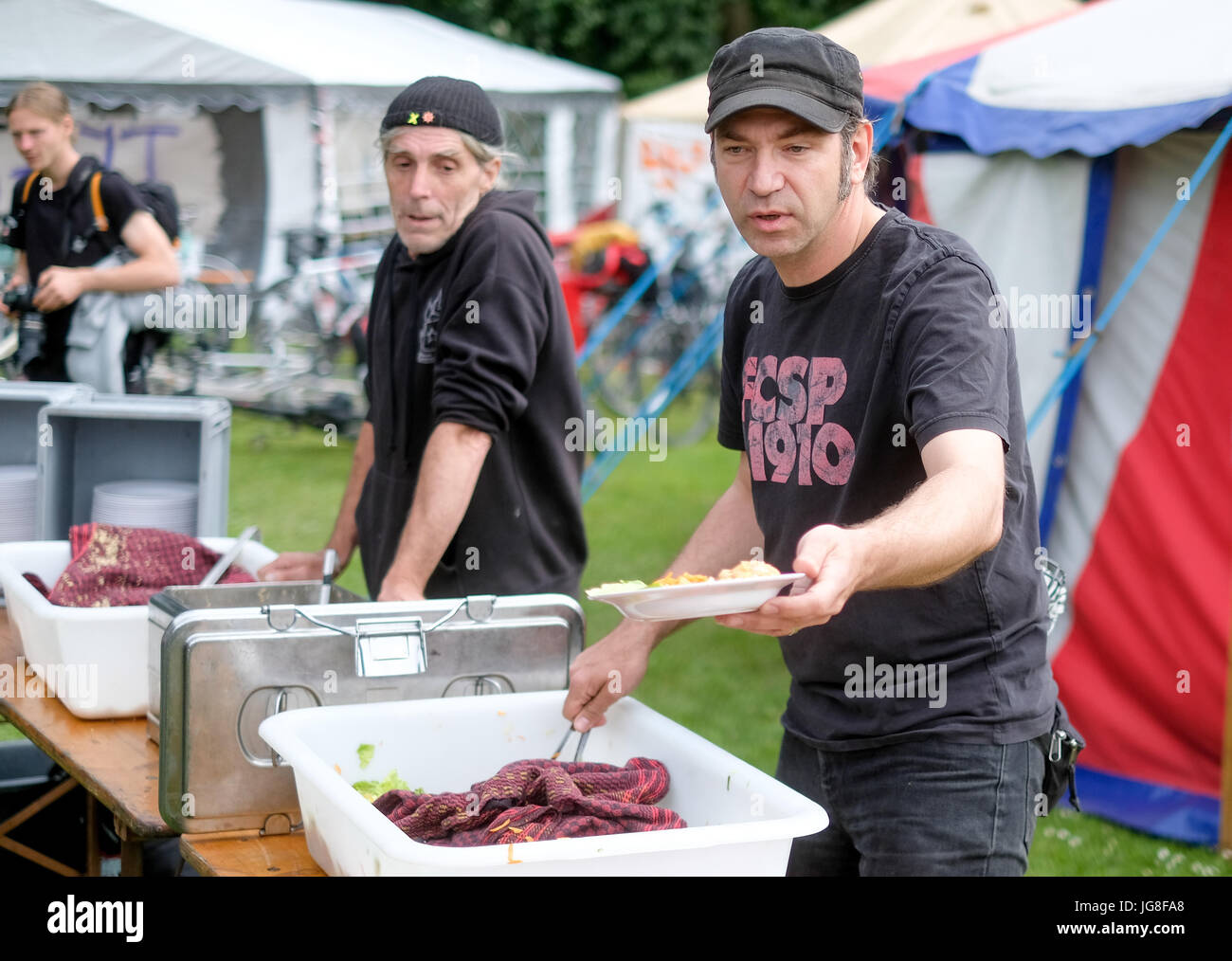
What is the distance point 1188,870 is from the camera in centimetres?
409

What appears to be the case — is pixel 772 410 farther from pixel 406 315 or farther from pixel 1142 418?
pixel 1142 418

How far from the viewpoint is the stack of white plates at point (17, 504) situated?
10.9ft

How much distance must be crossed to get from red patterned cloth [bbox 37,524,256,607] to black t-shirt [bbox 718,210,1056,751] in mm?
1226

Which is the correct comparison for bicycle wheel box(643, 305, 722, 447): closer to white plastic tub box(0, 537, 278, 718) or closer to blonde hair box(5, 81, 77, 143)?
blonde hair box(5, 81, 77, 143)

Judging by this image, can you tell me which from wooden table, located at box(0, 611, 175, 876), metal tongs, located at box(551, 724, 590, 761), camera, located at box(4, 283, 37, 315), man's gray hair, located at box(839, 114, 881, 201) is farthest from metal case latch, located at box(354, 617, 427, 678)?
camera, located at box(4, 283, 37, 315)

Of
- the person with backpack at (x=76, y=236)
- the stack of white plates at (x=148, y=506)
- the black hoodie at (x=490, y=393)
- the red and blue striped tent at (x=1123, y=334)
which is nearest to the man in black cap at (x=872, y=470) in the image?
the black hoodie at (x=490, y=393)

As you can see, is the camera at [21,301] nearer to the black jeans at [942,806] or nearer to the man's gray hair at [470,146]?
the man's gray hair at [470,146]

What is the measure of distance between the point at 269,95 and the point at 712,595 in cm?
985

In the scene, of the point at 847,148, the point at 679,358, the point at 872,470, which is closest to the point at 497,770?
the point at 872,470

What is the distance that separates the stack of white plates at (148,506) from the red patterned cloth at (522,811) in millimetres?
1599

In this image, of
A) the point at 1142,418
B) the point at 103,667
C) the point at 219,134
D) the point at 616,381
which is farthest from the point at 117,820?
the point at 219,134

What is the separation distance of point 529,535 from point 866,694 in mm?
1088

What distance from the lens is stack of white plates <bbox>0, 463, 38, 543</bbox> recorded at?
3.32 metres

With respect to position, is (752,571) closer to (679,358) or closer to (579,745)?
(579,745)
